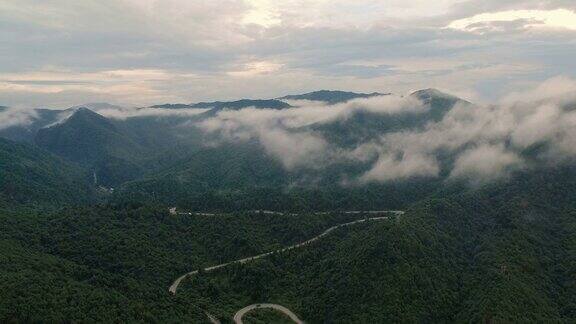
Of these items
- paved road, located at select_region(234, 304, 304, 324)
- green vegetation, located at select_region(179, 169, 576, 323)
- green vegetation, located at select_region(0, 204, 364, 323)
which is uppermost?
green vegetation, located at select_region(0, 204, 364, 323)

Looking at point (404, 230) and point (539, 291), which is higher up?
point (404, 230)

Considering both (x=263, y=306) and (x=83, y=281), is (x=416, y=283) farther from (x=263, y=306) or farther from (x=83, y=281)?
(x=83, y=281)

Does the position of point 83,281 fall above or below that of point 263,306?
above

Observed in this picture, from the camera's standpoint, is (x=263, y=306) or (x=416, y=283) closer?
(x=416, y=283)

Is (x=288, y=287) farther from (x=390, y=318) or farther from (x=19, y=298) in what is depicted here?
(x=19, y=298)

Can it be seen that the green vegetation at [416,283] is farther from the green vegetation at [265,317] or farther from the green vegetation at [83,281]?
the green vegetation at [83,281]

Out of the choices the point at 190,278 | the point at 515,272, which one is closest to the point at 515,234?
the point at 515,272

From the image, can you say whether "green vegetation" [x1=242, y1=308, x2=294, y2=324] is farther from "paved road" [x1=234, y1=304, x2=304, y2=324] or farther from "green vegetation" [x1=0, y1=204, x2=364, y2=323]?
"green vegetation" [x1=0, y1=204, x2=364, y2=323]

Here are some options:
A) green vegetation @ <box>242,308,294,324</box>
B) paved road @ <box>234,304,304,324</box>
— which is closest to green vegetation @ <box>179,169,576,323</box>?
paved road @ <box>234,304,304,324</box>

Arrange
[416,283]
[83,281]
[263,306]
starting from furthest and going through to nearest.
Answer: [263,306]
[416,283]
[83,281]

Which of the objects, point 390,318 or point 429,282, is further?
point 429,282

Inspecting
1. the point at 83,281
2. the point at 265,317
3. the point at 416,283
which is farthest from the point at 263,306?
the point at 83,281
